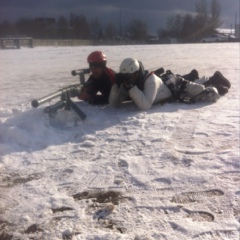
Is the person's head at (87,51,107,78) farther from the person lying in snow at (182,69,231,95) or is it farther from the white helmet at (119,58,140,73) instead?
the person lying in snow at (182,69,231,95)

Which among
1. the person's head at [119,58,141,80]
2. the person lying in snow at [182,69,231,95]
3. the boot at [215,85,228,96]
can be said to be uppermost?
the person's head at [119,58,141,80]

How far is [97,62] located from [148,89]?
0.94 metres

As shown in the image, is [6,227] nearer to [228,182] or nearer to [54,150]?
[54,150]

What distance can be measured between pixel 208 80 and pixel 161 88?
5.12 feet

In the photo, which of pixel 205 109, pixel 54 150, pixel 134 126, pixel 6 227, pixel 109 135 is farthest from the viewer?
pixel 205 109

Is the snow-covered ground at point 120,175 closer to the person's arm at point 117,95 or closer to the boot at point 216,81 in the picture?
the person's arm at point 117,95

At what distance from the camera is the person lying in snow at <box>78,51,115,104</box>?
18.8 feet

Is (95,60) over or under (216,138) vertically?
over

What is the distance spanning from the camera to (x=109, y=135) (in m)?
4.39

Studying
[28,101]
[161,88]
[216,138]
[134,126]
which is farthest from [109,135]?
[28,101]

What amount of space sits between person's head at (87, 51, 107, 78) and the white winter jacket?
1.49ft

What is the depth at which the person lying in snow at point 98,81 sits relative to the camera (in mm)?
5738

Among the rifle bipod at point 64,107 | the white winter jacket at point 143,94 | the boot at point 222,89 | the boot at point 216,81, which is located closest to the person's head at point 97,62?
the white winter jacket at point 143,94

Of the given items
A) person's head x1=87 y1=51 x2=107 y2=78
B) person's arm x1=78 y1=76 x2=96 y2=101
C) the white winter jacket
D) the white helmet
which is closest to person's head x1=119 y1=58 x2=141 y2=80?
the white helmet
